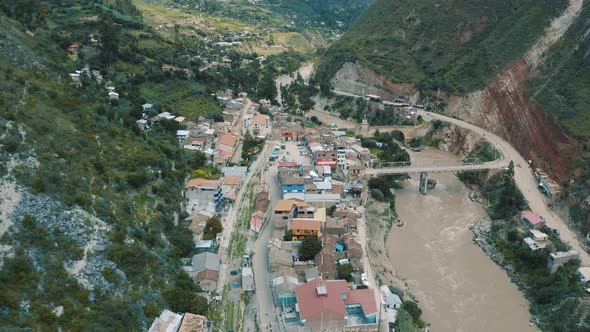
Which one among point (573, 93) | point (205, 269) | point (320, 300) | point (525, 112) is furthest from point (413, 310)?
point (573, 93)

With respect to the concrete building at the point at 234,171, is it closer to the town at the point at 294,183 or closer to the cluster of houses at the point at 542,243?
the town at the point at 294,183

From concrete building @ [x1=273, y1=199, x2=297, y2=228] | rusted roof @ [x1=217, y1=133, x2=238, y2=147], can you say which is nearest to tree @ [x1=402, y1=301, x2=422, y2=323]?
concrete building @ [x1=273, y1=199, x2=297, y2=228]

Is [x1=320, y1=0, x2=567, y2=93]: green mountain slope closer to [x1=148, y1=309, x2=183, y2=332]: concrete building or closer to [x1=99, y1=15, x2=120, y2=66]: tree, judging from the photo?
[x1=99, y1=15, x2=120, y2=66]: tree

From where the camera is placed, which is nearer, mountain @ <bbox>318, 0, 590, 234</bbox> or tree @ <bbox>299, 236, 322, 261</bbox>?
tree @ <bbox>299, 236, 322, 261</bbox>

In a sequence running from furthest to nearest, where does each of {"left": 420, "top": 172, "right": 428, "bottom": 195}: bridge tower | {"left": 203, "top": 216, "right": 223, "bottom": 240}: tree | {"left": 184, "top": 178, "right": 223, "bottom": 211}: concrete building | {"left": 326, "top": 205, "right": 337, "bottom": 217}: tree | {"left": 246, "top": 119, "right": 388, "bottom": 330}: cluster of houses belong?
{"left": 420, "top": 172, "right": 428, "bottom": 195}: bridge tower
{"left": 326, "top": 205, "right": 337, "bottom": 217}: tree
{"left": 184, "top": 178, "right": 223, "bottom": 211}: concrete building
{"left": 203, "top": 216, "right": 223, "bottom": 240}: tree
{"left": 246, "top": 119, "right": 388, "bottom": 330}: cluster of houses

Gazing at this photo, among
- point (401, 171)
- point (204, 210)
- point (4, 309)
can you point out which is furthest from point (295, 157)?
point (4, 309)

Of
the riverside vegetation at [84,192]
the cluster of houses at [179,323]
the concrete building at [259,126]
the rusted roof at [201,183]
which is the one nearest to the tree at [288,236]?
the riverside vegetation at [84,192]
